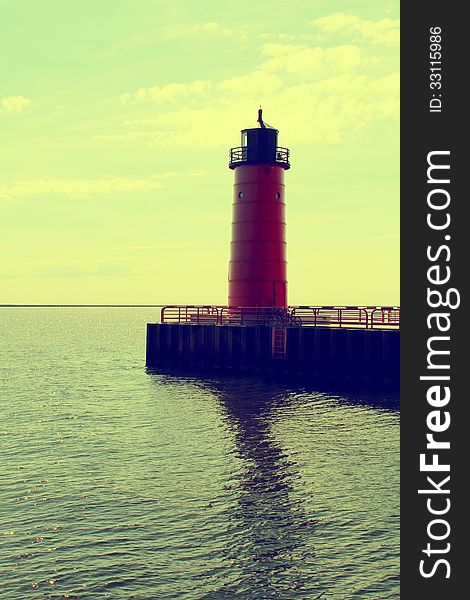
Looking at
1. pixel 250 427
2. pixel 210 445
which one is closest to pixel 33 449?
pixel 210 445

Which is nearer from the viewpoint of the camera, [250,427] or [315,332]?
[250,427]

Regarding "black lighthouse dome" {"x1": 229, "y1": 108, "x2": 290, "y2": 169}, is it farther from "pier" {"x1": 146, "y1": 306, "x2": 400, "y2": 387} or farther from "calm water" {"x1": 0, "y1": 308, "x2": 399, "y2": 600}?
"calm water" {"x1": 0, "y1": 308, "x2": 399, "y2": 600}

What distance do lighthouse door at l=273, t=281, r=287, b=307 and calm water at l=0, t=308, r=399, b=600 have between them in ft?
42.6

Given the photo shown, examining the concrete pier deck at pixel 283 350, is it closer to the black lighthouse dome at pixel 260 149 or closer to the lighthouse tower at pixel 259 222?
the lighthouse tower at pixel 259 222

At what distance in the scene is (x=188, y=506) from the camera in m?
16.6

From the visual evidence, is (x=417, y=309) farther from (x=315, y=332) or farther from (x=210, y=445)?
(x=315, y=332)

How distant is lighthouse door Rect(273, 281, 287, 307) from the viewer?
1737 inches

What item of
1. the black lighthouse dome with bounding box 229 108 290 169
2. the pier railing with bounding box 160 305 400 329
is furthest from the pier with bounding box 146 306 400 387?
the black lighthouse dome with bounding box 229 108 290 169

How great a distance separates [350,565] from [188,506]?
188 inches

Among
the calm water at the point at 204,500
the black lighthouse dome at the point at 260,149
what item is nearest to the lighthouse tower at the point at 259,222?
the black lighthouse dome at the point at 260,149

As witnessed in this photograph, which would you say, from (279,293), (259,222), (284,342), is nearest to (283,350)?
(284,342)

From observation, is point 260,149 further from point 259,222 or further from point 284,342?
point 284,342

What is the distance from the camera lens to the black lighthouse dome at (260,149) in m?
44.4

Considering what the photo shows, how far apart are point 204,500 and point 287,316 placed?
1024 inches
